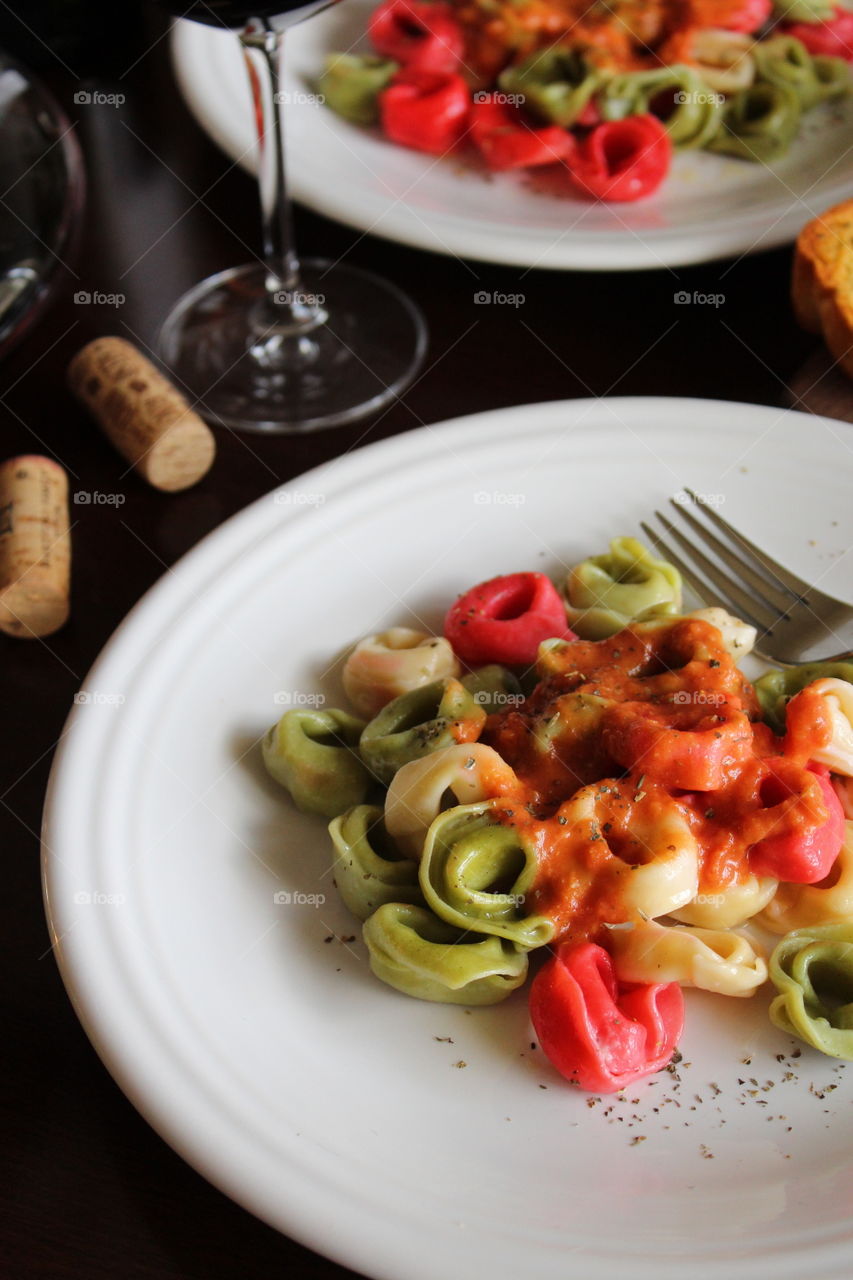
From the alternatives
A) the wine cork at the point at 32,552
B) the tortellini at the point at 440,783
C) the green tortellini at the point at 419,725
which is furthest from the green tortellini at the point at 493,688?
the wine cork at the point at 32,552

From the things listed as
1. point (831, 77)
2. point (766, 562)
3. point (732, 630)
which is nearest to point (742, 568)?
point (766, 562)

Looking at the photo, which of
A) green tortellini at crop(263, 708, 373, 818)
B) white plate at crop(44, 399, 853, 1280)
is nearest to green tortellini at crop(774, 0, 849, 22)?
white plate at crop(44, 399, 853, 1280)

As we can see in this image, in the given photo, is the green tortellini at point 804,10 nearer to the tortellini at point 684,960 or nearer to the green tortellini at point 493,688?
the green tortellini at point 493,688

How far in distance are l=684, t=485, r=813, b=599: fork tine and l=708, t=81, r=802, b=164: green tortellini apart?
1051 mm

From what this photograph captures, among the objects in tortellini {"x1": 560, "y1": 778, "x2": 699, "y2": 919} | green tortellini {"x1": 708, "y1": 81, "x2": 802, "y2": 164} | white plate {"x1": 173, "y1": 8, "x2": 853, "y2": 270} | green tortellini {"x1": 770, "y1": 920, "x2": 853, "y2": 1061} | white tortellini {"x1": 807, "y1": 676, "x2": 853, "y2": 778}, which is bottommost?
green tortellini {"x1": 770, "y1": 920, "x2": 853, "y2": 1061}

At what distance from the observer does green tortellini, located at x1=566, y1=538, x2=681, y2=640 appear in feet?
5.85

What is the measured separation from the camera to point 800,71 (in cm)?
267

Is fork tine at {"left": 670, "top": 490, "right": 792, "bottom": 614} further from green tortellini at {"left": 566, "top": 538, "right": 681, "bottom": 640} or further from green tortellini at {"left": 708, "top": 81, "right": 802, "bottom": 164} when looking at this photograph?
green tortellini at {"left": 708, "top": 81, "right": 802, "bottom": 164}

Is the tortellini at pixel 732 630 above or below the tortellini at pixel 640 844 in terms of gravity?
above

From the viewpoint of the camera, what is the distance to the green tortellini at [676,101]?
2.58 meters

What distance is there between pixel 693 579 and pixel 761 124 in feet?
4.01

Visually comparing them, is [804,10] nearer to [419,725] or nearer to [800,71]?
[800,71]

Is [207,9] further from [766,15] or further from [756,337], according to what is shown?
[766,15]

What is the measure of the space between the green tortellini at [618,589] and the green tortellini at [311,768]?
39 cm
